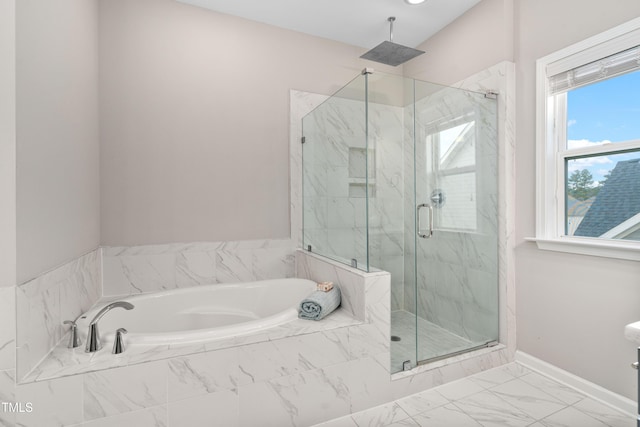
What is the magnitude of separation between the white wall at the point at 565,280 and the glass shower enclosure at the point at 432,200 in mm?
199

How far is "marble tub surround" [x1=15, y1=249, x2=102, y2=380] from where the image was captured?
1.22 metres

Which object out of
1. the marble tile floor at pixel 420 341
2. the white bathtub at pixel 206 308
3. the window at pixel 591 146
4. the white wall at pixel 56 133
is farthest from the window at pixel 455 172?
the white wall at pixel 56 133

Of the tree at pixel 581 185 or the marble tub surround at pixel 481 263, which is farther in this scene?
the marble tub surround at pixel 481 263

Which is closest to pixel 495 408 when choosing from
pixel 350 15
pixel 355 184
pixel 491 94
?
pixel 355 184

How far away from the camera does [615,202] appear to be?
1746 millimetres

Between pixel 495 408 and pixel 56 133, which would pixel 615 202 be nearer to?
pixel 495 408

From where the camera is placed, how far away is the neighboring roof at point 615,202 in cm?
167

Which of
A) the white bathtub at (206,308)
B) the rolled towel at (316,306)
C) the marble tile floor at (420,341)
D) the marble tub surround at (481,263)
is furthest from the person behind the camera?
the marble tub surround at (481,263)

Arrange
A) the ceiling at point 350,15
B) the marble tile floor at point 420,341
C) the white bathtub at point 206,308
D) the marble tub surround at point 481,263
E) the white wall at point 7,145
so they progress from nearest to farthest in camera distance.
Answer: the white wall at point 7,145 → the white bathtub at point 206,308 → the marble tile floor at point 420,341 → the marble tub surround at point 481,263 → the ceiling at point 350,15

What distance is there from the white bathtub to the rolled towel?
6 centimetres

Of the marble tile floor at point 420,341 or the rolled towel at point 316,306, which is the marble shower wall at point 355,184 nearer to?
the marble tile floor at point 420,341

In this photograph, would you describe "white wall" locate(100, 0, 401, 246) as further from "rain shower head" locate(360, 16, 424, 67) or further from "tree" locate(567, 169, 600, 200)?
"tree" locate(567, 169, 600, 200)

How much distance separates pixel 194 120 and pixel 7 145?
1.37 meters

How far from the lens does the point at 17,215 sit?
1.21m
